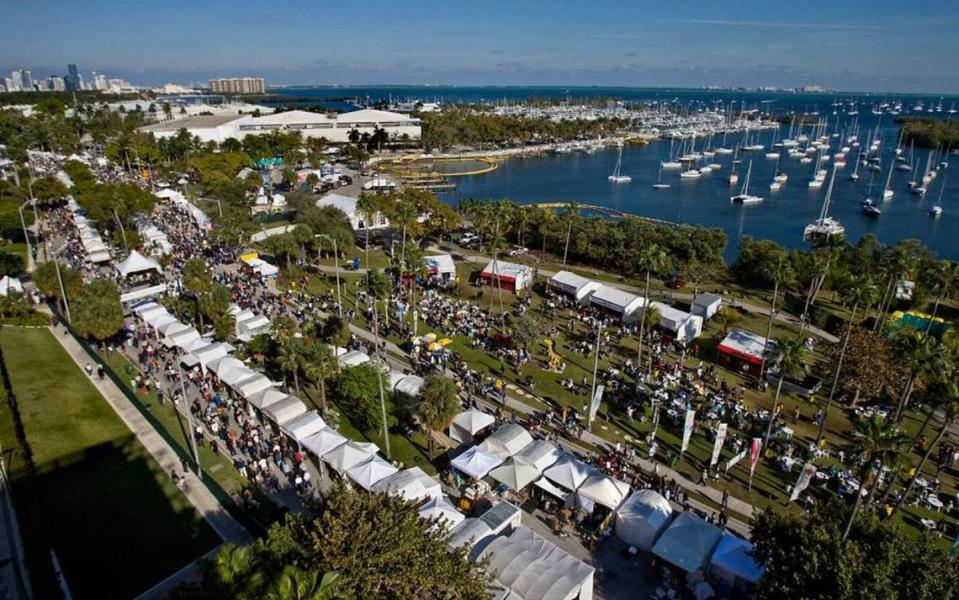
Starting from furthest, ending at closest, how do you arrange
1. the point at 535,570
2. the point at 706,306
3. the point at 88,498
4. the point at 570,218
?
1. the point at 570,218
2. the point at 706,306
3. the point at 88,498
4. the point at 535,570

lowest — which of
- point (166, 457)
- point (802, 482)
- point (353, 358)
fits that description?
point (166, 457)

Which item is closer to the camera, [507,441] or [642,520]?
[642,520]

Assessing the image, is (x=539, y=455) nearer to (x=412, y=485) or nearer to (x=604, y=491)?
(x=604, y=491)

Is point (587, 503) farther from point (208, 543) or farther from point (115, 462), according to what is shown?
point (115, 462)

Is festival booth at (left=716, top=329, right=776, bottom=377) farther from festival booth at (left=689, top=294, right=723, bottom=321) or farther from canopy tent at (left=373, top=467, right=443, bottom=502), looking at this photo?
canopy tent at (left=373, top=467, right=443, bottom=502)

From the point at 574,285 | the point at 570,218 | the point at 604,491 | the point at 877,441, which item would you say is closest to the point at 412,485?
the point at 604,491

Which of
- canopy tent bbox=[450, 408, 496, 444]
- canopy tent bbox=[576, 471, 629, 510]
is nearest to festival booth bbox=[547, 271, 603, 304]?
canopy tent bbox=[450, 408, 496, 444]

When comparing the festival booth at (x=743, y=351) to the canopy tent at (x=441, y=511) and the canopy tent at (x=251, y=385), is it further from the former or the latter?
the canopy tent at (x=251, y=385)
